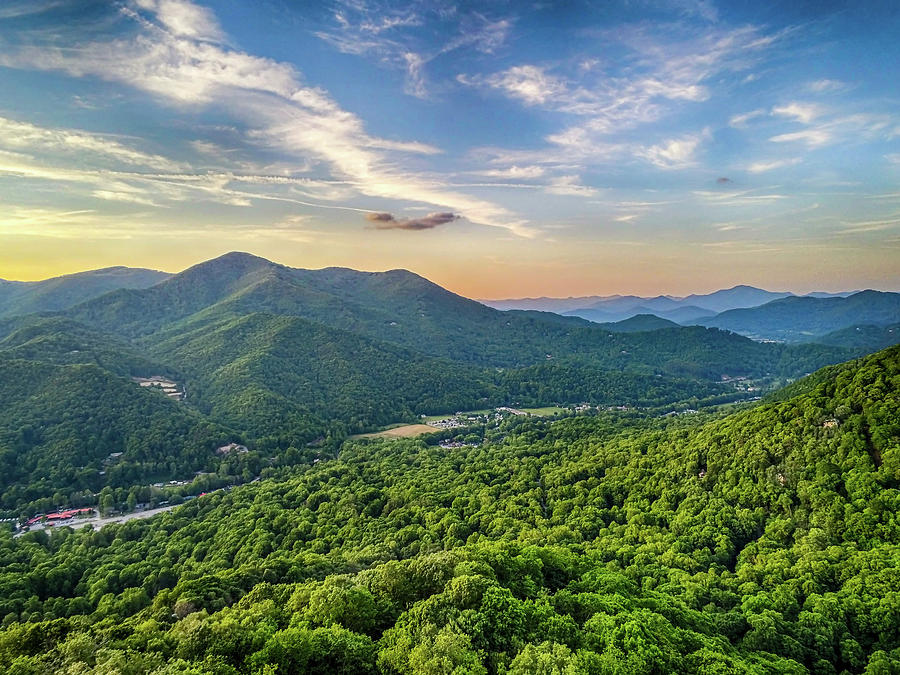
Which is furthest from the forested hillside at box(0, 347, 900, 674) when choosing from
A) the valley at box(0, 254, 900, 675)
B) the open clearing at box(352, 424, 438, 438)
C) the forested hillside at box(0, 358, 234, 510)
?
the open clearing at box(352, 424, 438, 438)

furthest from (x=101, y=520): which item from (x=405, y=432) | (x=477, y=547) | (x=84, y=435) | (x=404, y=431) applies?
(x=477, y=547)

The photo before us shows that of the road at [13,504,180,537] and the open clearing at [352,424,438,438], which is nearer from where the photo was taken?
the road at [13,504,180,537]

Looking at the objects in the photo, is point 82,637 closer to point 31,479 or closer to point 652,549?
point 652,549

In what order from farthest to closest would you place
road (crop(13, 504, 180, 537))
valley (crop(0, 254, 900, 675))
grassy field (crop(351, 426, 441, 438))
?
1. grassy field (crop(351, 426, 441, 438))
2. road (crop(13, 504, 180, 537))
3. valley (crop(0, 254, 900, 675))

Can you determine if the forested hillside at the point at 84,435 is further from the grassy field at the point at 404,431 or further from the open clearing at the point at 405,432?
the open clearing at the point at 405,432

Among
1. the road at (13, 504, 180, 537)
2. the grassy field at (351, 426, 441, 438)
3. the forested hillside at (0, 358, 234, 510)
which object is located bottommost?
the road at (13, 504, 180, 537)

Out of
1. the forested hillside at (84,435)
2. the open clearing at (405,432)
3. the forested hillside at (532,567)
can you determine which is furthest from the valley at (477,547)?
the open clearing at (405,432)

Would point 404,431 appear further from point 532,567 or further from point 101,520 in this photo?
point 532,567

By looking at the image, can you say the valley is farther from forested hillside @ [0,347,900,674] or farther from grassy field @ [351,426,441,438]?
grassy field @ [351,426,441,438]
